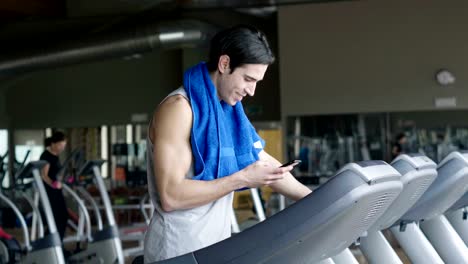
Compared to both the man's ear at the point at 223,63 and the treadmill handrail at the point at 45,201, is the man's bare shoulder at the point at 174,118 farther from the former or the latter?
the treadmill handrail at the point at 45,201

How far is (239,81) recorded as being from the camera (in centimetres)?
195

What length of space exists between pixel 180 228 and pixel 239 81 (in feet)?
1.28

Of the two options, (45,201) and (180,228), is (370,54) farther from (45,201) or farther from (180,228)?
(180,228)

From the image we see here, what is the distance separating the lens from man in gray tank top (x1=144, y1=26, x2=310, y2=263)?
1.88 metres

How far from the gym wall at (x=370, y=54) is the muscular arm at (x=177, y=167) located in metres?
9.15

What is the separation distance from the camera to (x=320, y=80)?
11.1 m

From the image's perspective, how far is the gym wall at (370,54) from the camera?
10.6 meters

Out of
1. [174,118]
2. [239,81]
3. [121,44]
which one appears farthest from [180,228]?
[121,44]

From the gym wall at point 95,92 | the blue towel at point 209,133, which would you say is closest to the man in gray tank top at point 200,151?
the blue towel at point 209,133

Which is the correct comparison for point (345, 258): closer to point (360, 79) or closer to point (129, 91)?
point (360, 79)

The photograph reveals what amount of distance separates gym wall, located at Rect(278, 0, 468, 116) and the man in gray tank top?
9.06 metres

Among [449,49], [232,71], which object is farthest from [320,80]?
[232,71]

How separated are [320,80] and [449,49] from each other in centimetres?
180

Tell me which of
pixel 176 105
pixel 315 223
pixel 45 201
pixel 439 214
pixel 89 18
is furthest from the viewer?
pixel 89 18
